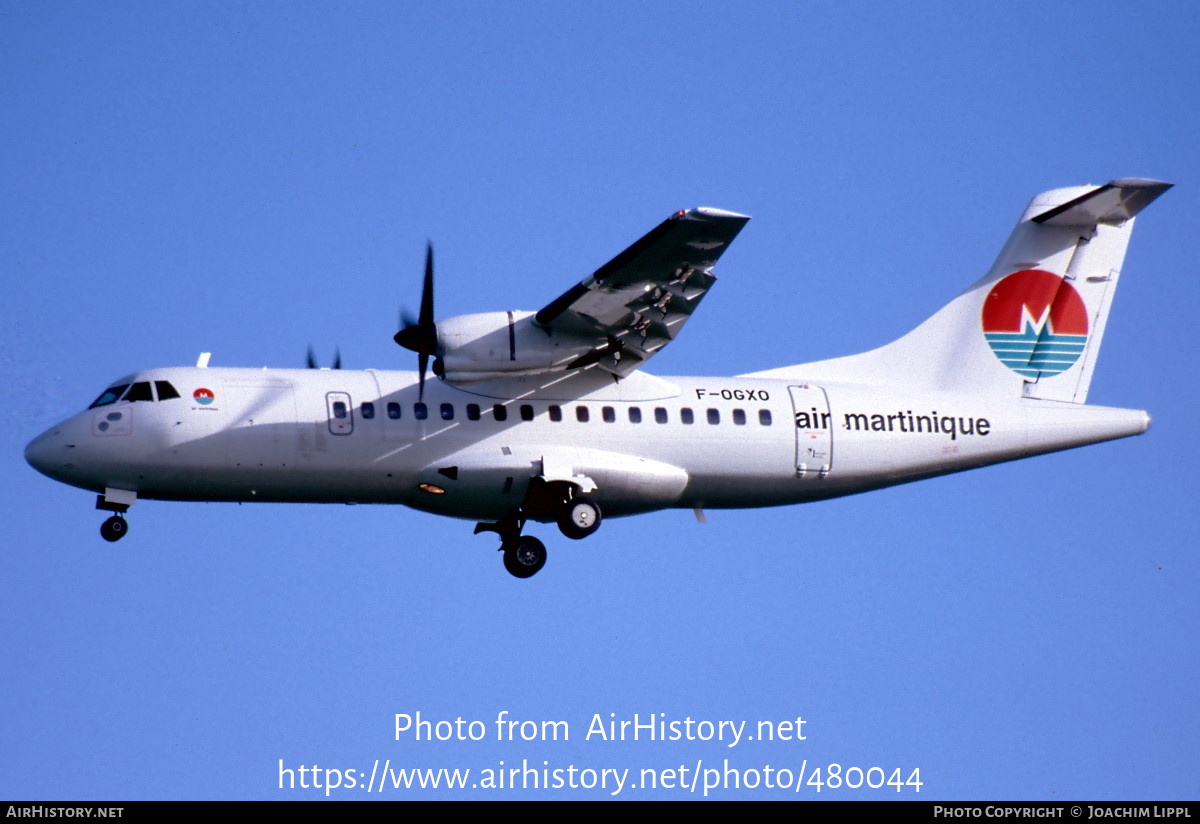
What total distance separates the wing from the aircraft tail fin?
305 cm

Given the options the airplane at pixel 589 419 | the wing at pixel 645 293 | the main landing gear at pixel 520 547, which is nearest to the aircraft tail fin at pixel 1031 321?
the airplane at pixel 589 419

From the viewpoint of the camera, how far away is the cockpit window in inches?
862

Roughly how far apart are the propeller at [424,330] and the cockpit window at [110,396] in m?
3.81

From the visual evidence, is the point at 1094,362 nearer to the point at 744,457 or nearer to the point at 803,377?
the point at 803,377

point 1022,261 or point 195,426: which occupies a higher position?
point 1022,261

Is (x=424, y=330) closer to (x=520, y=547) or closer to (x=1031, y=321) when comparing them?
(x=520, y=547)

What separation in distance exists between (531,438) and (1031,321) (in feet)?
27.3

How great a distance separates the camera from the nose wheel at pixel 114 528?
21734 millimetres

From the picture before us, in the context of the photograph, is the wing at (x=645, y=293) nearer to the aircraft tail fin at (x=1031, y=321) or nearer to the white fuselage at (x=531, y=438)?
the white fuselage at (x=531, y=438)

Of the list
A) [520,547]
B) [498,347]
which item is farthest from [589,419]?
[520,547]
